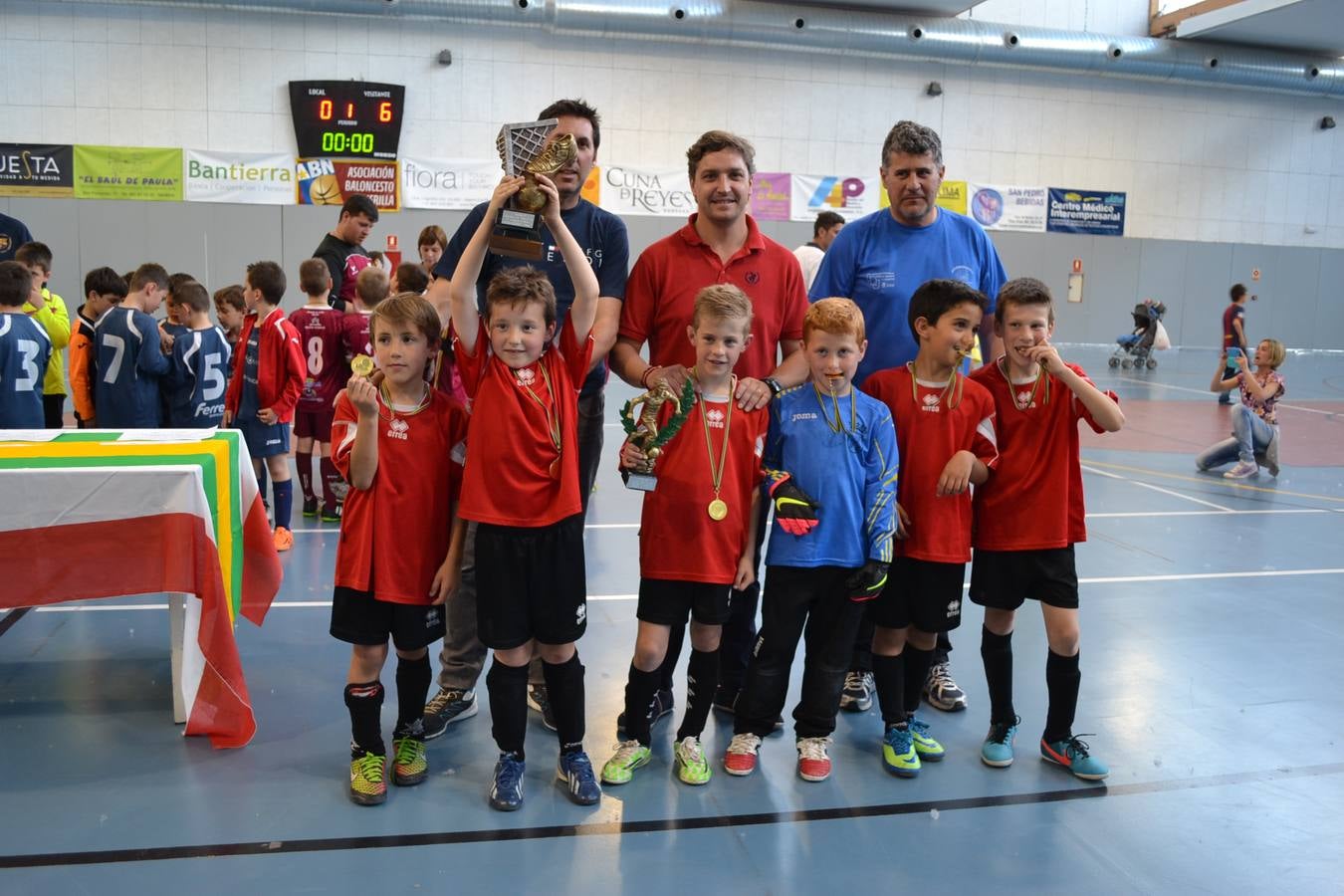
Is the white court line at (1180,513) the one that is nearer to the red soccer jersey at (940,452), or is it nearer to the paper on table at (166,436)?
the red soccer jersey at (940,452)

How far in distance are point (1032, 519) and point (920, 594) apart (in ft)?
1.45

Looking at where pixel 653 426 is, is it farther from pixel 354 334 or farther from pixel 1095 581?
pixel 354 334

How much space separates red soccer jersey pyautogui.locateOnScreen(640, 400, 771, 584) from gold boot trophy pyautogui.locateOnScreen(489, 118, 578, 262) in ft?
2.15

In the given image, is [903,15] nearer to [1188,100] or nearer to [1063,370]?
[1188,100]

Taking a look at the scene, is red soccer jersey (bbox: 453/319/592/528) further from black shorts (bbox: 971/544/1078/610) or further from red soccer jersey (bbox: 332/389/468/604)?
black shorts (bbox: 971/544/1078/610)

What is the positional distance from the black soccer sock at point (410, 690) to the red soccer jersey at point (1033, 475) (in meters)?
1.88

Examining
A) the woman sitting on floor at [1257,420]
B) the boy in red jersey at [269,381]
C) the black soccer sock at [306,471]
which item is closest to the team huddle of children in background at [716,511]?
the boy in red jersey at [269,381]

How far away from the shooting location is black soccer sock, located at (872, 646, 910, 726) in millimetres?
3439

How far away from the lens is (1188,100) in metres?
19.7

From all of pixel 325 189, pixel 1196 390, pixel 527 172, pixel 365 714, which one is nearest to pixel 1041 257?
pixel 1196 390

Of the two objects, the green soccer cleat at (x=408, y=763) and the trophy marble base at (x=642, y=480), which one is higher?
the trophy marble base at (x=642, y=480)

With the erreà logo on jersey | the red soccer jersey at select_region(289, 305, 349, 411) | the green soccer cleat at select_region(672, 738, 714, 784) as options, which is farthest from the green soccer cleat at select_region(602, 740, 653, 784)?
the erreà logo on jersey

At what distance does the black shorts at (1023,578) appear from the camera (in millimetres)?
3336

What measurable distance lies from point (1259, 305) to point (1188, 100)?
15.0 feet
